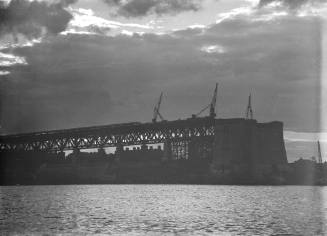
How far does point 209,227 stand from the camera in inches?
3125

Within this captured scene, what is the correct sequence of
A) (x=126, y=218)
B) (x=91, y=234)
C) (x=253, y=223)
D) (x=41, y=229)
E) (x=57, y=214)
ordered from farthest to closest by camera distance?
(x=57, y=214) < (x=126, y=218) < (x=253, y=223) < (x=41, y=229) < (x=91, y=234)

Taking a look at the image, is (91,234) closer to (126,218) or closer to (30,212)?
(126,218)

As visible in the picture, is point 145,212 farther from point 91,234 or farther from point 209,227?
point 91,234

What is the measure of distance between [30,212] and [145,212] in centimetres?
1802

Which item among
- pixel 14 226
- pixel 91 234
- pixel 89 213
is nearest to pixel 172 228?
pixel 91 234

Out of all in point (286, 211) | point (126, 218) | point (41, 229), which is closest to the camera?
point (41, 229)

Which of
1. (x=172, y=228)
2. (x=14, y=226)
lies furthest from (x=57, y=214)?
(x=172, y=228)

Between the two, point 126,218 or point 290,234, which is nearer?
point 290,234

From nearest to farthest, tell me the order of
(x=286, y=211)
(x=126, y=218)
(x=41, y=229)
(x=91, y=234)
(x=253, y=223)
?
(x=91, y=234)
(x=41, y=229)
(x=253, y=223)
(x=126, y=218)
(x=286, y=211)

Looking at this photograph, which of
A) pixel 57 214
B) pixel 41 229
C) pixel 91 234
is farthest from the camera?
pixel 57 214

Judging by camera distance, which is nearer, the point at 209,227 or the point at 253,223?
the point at 209,227

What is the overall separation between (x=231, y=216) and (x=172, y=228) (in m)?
22.6

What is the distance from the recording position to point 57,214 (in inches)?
3996

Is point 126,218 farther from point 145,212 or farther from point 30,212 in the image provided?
point 30,212
